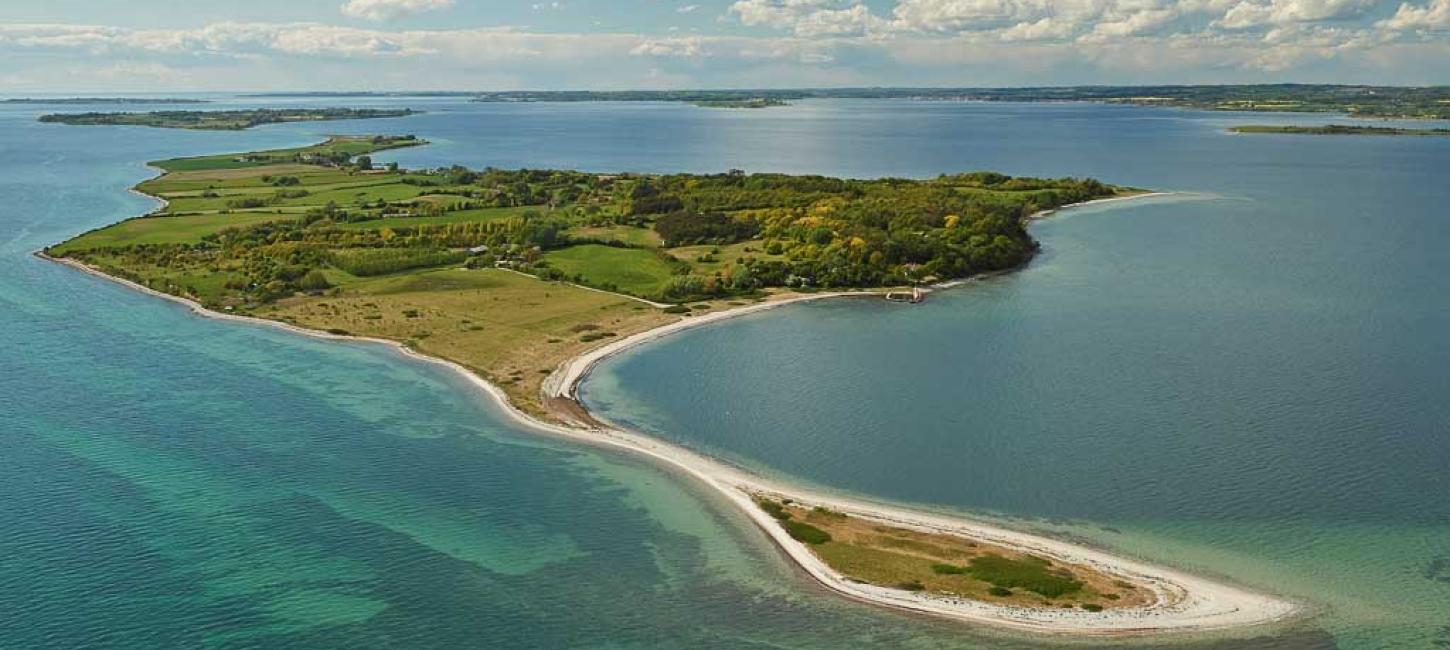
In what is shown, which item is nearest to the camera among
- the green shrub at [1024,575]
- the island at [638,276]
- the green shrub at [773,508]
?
the green shrub at [1024,575]

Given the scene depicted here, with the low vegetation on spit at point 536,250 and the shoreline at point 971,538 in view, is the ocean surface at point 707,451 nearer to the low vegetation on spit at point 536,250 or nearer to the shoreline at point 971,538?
the shoreline at point 971,538

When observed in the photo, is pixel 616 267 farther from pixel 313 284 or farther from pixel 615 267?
pixel 313 284

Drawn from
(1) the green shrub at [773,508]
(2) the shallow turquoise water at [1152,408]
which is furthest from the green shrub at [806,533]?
(2) the shallow turquoise water at [1152,408]

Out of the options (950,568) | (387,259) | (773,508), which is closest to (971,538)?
(950,568)

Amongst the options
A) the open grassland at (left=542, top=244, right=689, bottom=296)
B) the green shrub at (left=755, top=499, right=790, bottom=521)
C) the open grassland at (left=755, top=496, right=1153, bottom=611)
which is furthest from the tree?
the open grassland at (left=755, top=496, right=1153, bottom=611)

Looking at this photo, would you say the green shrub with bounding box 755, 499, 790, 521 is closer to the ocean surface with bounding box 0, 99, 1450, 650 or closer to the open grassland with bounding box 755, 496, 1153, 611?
the open grassland with bounding box 755, 496, 1153, 611
